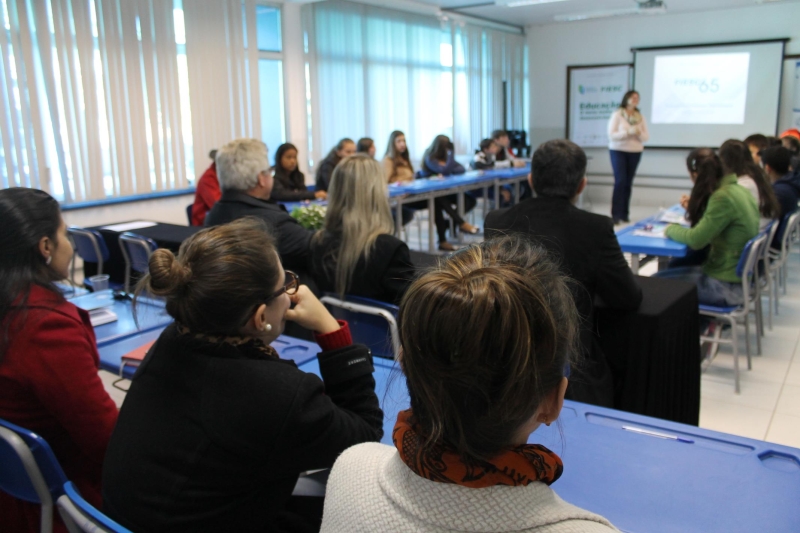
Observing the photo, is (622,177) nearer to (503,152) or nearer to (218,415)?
(503,152)

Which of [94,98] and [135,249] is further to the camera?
[94,98]

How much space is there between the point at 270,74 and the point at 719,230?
17.5 ft

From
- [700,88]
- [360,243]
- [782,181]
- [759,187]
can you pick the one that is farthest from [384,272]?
[700,88]

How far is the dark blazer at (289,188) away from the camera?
5.67 metres

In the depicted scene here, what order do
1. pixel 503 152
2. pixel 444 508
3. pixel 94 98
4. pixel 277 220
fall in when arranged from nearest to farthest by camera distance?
1. pixel 444 508
2. pixel 277 220
3. pixel 94 98
4. pixel 503 152

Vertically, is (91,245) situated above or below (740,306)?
above

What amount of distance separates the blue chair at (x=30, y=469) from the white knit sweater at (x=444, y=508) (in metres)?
0.84

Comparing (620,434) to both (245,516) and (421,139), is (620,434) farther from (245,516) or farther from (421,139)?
(421,139)

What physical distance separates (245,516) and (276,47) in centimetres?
679

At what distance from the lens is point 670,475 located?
1.25 meters

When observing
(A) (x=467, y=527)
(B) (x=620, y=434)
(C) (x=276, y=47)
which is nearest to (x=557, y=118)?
(C) (x=276, y=47)

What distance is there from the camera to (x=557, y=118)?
34.6ft

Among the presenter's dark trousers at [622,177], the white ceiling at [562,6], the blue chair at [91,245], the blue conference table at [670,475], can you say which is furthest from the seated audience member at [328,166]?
the blue conference table at [670,475]

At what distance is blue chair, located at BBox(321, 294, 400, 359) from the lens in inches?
88.2
